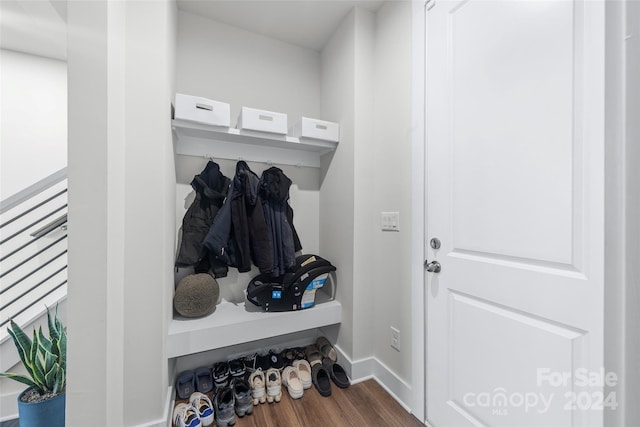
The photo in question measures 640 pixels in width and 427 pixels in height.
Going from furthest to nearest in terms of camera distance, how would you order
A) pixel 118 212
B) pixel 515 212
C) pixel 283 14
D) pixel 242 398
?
1. pixel 283 14
2. pixel 242 398
3. pixel 118 212
4. pixel 515 212

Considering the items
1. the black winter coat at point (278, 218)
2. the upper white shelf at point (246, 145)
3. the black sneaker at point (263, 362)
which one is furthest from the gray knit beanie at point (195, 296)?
the upper white shelf at point (246, 145)

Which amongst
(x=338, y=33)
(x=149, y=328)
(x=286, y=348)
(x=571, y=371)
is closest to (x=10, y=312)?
(x=149, y=328)

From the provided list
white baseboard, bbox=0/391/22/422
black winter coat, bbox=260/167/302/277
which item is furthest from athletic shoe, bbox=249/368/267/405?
white baseboard, bbox=0/391/22/422

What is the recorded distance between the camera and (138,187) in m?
1.21

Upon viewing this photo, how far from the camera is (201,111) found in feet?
4.82

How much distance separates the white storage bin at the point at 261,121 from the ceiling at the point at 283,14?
2.39ft

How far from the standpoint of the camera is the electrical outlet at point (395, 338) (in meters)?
1.52

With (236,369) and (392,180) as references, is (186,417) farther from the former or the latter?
(392,180)

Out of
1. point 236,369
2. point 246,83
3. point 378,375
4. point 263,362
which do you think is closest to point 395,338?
point 378,375

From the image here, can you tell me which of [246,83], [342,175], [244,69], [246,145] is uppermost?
[244,69]

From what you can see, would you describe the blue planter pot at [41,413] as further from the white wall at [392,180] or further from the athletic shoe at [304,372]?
the white wall at [392,180]

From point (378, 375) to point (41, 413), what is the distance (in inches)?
67.2

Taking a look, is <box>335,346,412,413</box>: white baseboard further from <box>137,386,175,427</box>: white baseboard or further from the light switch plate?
<box>137,386,175,427</box>: white baseboard

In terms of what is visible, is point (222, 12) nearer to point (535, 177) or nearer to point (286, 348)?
point (535, 177)
